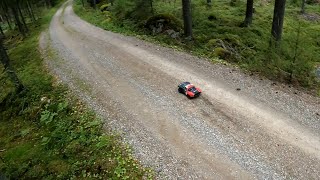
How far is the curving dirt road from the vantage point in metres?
9.35

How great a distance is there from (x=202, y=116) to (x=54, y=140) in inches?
261

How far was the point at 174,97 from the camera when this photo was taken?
1307cm

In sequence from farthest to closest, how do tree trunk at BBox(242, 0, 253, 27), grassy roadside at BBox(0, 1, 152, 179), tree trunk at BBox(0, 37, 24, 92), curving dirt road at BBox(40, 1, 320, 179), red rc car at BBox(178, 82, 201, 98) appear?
tree trunk at BBox(242, 0, 253, 27) < tree trunk at BBox(0, 37, 24, 92) < red rc car at BBox(178, 82, 201, 98) < grassy roadside at BBox(0, 1, 152, 179) < curving dirt road at BBox(40, 1, 320, 179)

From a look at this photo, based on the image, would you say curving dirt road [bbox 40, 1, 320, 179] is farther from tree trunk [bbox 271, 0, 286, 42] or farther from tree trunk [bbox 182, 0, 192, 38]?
tree trunk [bbox 271, 0, 286, 42]

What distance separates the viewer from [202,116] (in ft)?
38.0

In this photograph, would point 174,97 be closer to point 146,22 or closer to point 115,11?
point 146,22

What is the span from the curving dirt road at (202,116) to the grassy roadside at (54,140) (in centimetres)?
70

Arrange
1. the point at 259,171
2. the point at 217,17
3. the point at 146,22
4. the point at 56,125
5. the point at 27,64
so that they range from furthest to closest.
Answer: the point at 217,17 < the point at 146,22 < the point at 27,64 < the point at 56,125 < the point at 259,171

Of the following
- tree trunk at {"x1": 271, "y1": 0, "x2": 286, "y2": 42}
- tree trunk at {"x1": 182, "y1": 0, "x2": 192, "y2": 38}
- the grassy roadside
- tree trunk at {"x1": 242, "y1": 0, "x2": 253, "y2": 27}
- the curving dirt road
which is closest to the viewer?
the curving dirt road

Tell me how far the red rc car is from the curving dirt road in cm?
30

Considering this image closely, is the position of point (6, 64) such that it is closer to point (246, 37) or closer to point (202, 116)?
point (202, 116)

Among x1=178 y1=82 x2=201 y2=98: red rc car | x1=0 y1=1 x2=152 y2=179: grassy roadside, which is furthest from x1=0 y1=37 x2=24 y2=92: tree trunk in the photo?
x1=178 y1=82 x2=201 y2=98: red rc car

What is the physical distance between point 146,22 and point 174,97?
1164 centimetres

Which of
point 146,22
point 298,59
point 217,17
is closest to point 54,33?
point 146,22
